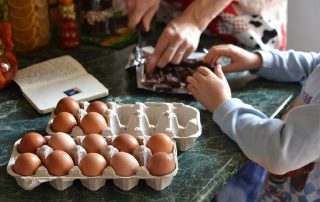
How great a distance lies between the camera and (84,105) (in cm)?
111

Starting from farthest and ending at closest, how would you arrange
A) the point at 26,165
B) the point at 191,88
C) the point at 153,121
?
the point at 191,88, the point at 153,121, the point at 26,165

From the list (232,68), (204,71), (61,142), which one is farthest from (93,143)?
(232,68)

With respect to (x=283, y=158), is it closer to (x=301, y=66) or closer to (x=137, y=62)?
(x=301, y=66)

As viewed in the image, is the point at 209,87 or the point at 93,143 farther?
the point at 209,87

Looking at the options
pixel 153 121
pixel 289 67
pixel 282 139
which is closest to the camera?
pixel 282 139

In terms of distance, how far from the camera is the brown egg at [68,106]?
1.08 meters

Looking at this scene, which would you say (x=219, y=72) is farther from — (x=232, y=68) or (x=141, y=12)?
(x=141, y=12)

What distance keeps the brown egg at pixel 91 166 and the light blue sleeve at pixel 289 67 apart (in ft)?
2.02

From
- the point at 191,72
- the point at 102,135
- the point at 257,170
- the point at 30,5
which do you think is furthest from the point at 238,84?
the point at 30,5

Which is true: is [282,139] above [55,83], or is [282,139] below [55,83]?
above

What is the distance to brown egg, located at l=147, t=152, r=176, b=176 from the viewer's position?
90cm

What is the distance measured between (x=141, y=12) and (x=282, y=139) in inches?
23.3

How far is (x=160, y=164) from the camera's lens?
90cm

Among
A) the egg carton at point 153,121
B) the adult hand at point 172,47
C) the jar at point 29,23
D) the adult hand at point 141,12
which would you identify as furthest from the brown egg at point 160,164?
the jar at point 29,23
